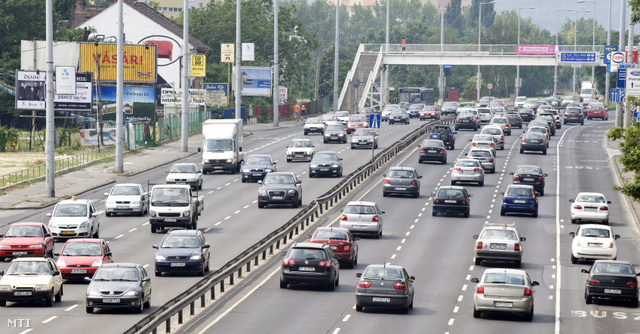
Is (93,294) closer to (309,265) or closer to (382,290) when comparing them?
(309,265)

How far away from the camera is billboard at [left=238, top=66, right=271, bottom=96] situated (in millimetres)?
119750

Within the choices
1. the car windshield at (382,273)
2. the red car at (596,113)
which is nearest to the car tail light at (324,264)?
the car windshield at (382,273)

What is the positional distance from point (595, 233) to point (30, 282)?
21270mm

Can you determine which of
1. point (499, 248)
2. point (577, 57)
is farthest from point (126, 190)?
point (577, 57)

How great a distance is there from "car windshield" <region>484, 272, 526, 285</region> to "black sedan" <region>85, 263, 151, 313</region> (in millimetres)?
9059

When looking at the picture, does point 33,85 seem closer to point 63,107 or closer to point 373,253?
point 63,107


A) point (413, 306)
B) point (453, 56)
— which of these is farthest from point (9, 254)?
point (453, 56)

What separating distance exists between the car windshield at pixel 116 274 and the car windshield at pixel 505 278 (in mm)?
9252

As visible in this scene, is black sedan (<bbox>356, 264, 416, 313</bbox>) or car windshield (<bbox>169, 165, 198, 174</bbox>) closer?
black sedan (<bbox>356, 264, 416, 313</bbox>)

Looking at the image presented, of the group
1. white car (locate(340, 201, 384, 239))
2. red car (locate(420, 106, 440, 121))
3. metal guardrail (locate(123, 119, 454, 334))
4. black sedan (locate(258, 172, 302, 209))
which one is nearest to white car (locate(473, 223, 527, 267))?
white car (locate(340, 201, 384, 239))

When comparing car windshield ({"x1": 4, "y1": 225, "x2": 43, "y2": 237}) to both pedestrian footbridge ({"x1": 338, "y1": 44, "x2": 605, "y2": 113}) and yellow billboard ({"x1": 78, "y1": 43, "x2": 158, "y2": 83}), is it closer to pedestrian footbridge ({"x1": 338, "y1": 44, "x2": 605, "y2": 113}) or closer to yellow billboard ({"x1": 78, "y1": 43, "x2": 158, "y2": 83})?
yellow billboard ({"x1": 78, "y1": 43, "x2": 158, "y2": 83})

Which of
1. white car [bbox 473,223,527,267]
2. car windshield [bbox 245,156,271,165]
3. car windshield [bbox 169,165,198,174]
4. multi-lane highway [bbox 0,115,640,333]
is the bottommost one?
multi-lane highway [bbox 0,115,640,333]

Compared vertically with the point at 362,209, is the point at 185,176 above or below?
above

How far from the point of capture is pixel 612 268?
34844 millimetres
